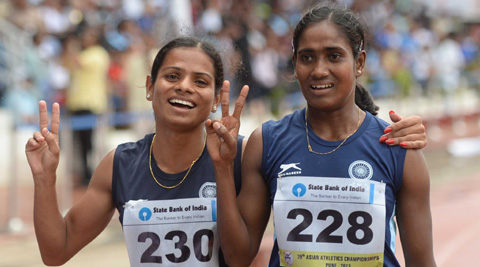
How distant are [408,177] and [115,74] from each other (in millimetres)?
7990

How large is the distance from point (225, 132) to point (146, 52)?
235 cm

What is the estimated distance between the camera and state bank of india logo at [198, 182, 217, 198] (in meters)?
3.28

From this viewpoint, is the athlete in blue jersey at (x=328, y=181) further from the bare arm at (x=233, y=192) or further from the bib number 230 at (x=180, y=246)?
the bib number 230 at (x=180, y=246)

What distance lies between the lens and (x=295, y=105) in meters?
12.5

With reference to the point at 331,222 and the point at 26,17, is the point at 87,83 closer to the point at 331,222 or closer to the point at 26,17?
the point at 26,17

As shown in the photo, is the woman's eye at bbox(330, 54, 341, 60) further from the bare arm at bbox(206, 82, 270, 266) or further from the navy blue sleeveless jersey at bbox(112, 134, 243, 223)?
the navy blue sleeveless jersey at bbox(112, 134, 243, 223)

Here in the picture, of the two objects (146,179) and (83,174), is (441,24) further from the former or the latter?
(146,179)

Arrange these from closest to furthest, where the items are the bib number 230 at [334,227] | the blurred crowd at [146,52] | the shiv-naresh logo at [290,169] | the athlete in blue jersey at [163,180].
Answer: the bib number 230 at [334,227]
the shiv-naresh logo at [290,169]
the athlete in blue jersey at [163,180]
the blurred crowd at [146,52]

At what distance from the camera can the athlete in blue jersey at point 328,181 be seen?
Result: 3.03 m

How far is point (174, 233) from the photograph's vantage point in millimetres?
3232

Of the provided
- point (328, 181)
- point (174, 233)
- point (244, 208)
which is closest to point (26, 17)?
point (174, 233)

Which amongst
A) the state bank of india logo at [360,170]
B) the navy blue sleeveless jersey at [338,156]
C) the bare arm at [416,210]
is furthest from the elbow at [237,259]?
the bare arm at [416,210]

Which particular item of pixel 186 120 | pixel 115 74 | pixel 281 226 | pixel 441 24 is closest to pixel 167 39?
pixel 186 120

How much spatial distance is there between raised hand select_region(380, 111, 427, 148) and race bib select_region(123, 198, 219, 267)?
2.66 ft
